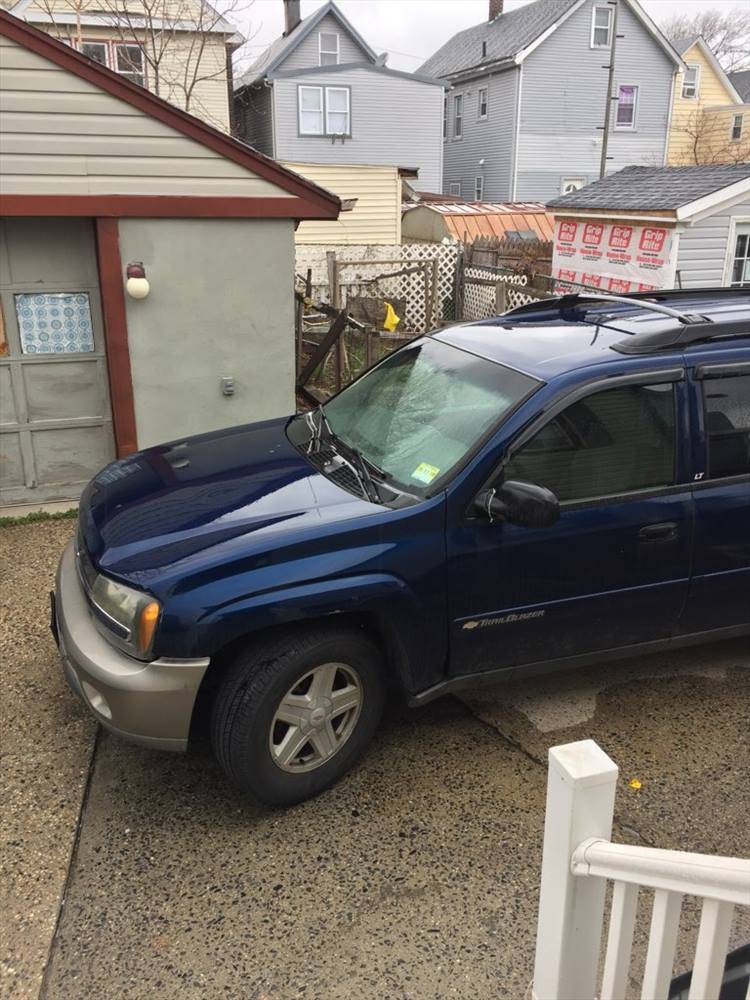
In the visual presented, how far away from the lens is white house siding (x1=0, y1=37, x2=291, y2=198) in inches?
231

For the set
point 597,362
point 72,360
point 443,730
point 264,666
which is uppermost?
point 597,362

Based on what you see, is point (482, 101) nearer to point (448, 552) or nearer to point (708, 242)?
point (708, 242)

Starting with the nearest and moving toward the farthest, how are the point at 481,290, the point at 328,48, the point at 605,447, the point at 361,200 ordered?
the point at 605,447 < the point at 481,290 < the point at 361,200 < the point at 328,48

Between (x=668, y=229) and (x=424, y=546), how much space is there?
11105 mm

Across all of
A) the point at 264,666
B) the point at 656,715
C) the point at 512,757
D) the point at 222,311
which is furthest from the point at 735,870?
the point at 222,311

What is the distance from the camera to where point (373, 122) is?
27.0 metres

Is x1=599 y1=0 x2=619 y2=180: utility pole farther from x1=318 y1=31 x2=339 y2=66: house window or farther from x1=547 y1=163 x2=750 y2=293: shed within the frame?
x1=547 y1=163 x2=750 y2=293: shed

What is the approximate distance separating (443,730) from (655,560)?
4.11ft

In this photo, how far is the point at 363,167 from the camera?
866 inches

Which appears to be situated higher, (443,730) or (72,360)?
(72,360)

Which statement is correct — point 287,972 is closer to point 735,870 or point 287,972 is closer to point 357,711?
point 357,711

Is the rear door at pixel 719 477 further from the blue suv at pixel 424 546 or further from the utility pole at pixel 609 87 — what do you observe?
the utility pole at pixel 609 87

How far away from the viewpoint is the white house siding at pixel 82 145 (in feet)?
19.3

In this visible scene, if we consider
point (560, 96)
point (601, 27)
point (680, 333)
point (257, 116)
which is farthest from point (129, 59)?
point (680, 333)
